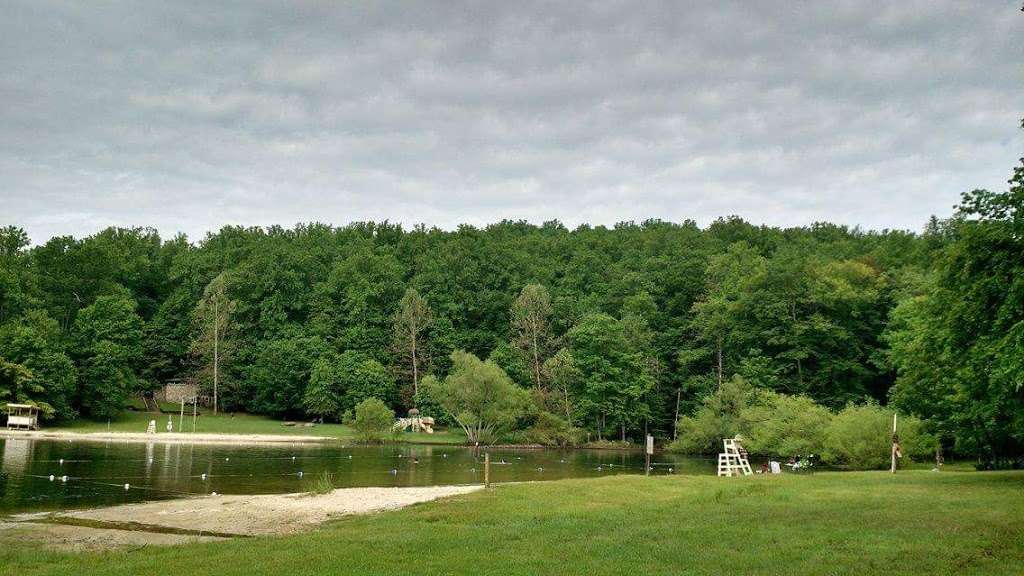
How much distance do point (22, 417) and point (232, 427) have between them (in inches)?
753

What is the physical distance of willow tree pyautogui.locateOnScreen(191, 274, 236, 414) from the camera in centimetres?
9319

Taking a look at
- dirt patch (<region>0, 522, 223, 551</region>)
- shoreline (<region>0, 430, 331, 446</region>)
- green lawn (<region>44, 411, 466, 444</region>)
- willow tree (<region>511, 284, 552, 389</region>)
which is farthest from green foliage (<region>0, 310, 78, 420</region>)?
dirt patch (<region>0, 522, 223, 551</region>)

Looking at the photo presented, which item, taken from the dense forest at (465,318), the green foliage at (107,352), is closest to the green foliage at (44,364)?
the dense forest at (465,318)

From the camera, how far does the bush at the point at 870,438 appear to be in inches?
1809

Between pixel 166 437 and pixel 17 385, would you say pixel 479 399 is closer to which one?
pixel 166 437

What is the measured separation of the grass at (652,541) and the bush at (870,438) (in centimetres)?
2404

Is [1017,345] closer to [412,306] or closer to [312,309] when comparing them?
[412,306]

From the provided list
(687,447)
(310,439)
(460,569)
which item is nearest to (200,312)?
(310,439)

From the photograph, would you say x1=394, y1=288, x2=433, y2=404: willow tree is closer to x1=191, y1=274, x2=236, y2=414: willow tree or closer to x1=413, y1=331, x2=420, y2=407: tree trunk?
x1=413, y1=331, x2=420, y2=407: tree trunk

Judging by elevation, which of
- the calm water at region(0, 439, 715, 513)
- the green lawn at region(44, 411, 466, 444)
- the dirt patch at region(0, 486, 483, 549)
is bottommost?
the green lawn at region(44, 411, 466, 444)

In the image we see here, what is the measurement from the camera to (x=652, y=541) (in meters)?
15.5

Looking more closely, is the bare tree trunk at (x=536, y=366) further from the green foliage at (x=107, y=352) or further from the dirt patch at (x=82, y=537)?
the dirt patch at (x=82, y=537)

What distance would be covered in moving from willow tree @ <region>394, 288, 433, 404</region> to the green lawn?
12070mm

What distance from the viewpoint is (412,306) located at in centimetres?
9506
